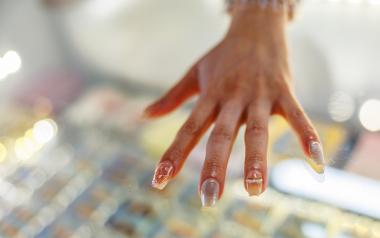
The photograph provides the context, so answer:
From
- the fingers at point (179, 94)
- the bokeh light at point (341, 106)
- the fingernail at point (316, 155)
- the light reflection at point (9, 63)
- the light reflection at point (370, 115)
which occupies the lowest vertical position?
the light reflection at point (370, 115)

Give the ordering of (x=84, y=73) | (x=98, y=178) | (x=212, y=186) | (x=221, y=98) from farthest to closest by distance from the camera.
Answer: (x=84, y=73)
(x=98, y=178)
(x=221, y=98)
(x=212, y=186)

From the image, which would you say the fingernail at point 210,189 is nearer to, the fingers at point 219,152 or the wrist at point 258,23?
the fingers at point 219,152

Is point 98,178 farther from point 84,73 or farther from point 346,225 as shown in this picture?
point 346,225

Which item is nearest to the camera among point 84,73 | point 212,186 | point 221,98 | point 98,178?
point 212,186

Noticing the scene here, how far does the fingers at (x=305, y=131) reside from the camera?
630mm

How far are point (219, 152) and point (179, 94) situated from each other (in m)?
0.17

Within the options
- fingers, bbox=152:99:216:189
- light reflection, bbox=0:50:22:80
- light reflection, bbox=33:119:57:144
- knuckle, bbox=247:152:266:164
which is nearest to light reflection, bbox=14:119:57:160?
light reflection, bbox=33:119:57:144

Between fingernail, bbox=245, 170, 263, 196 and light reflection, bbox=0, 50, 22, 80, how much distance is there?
515 millimetres

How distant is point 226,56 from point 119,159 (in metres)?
0.22

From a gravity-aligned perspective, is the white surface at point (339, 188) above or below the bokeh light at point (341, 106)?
below


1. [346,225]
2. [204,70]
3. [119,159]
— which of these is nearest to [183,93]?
[204,70]

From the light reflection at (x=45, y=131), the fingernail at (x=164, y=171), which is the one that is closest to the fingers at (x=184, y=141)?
the fingernail at (x=164, y=171)

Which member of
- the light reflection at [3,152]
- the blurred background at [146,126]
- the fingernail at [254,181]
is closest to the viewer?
the fingernail at [254,181]

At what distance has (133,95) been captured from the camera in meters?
0.89
